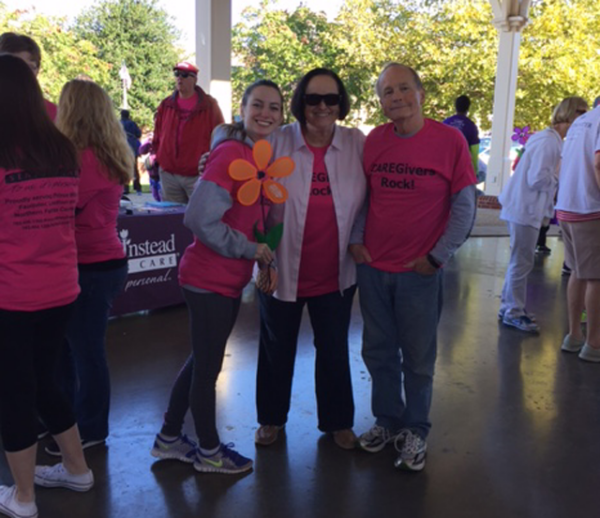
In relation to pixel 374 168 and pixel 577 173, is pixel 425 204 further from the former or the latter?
pixel 577 173

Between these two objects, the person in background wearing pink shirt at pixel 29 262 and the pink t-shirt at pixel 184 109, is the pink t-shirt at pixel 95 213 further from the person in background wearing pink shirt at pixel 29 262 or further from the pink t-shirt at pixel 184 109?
the pink t-shirt at pixel 184 109

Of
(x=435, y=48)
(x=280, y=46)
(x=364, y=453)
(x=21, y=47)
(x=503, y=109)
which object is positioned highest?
(x=280, y=46)

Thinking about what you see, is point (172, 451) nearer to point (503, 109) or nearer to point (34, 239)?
point (34, 239)

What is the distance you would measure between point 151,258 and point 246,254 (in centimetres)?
237

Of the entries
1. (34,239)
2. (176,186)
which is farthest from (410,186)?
(176,186)

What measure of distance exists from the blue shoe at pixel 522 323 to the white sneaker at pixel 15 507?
338 cm

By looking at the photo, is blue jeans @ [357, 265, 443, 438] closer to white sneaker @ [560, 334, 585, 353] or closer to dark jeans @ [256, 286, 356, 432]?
dark jeans @ [256, 286, 356, 432]

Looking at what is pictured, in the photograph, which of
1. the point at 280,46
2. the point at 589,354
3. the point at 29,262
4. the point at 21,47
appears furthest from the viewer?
the point at 280,46

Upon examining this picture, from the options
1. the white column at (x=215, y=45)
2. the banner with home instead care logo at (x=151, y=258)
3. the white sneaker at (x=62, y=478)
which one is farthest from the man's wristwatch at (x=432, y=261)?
the white column at (x=215, y=45)

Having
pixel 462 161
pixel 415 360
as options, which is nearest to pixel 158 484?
pixel 415 360

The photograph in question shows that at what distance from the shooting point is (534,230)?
13.6 feet

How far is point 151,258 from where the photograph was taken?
14.1 feet

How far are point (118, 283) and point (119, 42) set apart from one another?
2759cm

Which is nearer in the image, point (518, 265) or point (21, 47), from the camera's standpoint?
point (21, 47)
